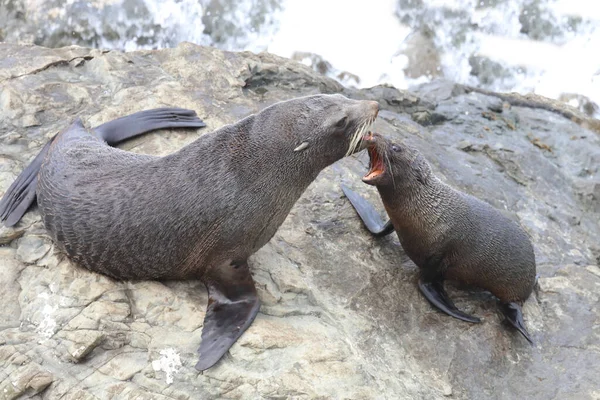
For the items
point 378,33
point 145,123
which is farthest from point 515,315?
point 378,33

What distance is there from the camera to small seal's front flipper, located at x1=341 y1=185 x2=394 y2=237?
21.2ft

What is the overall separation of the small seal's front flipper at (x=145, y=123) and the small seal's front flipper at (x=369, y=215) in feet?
5.39

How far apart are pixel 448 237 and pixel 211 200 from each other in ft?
7.33

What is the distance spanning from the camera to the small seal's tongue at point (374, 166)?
19.5 ft

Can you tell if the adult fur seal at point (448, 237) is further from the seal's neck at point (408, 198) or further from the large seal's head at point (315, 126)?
the large seal's head at point (315, 126)

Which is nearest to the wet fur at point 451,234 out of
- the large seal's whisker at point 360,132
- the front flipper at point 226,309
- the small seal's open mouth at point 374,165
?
the small seal's open mouth at point 374,165

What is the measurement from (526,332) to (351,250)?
5.37ft

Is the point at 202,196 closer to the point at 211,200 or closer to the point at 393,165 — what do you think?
the point at 211,200

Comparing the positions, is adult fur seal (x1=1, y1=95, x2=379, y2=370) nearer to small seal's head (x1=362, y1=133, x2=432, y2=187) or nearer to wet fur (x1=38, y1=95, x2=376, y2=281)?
wet fur (x1=38, y1=95, x2=376, y2=281)

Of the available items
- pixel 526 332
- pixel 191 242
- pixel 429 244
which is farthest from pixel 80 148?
pixel 526 332

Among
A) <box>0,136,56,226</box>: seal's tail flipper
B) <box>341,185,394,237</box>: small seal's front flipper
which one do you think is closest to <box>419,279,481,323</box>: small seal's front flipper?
<box>341,185,394,237</box>: small seal's front flipper

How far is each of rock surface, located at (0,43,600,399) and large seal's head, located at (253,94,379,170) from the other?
0.98m

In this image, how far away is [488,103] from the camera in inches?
374

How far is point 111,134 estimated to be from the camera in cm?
659
